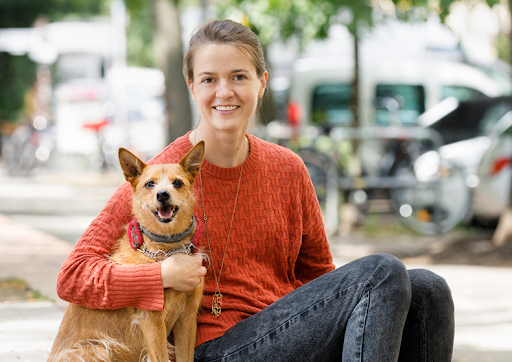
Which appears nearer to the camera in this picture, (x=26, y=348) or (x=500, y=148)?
(x=26, y=348)

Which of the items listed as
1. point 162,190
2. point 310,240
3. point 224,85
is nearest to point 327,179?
point 310,240

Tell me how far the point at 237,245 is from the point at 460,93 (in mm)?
9420

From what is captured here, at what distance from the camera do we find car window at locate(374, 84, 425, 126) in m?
11.0

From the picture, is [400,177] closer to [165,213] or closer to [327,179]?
[327,179]

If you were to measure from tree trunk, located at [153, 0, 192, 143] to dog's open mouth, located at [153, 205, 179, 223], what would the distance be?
7654mm

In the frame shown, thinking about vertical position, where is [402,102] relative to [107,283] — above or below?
above

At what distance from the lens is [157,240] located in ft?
8.49

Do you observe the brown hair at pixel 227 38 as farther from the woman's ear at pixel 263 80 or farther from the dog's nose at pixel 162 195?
the dog's nose at pixel 162 195

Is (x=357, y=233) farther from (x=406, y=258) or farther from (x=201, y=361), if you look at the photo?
(x=201, y=361)

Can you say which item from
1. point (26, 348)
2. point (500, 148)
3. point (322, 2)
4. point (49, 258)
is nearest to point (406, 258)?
point (500, 148)

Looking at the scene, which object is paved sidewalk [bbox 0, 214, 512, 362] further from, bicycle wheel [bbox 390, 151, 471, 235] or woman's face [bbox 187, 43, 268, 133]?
woman's face [bbox 187, 43, 268, 133]

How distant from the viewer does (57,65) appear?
26.6m

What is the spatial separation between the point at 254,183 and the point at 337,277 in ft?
1.93

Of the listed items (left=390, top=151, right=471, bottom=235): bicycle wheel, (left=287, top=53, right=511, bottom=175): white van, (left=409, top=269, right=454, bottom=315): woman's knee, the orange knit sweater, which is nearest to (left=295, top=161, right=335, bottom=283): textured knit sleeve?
the orange knit sweater
